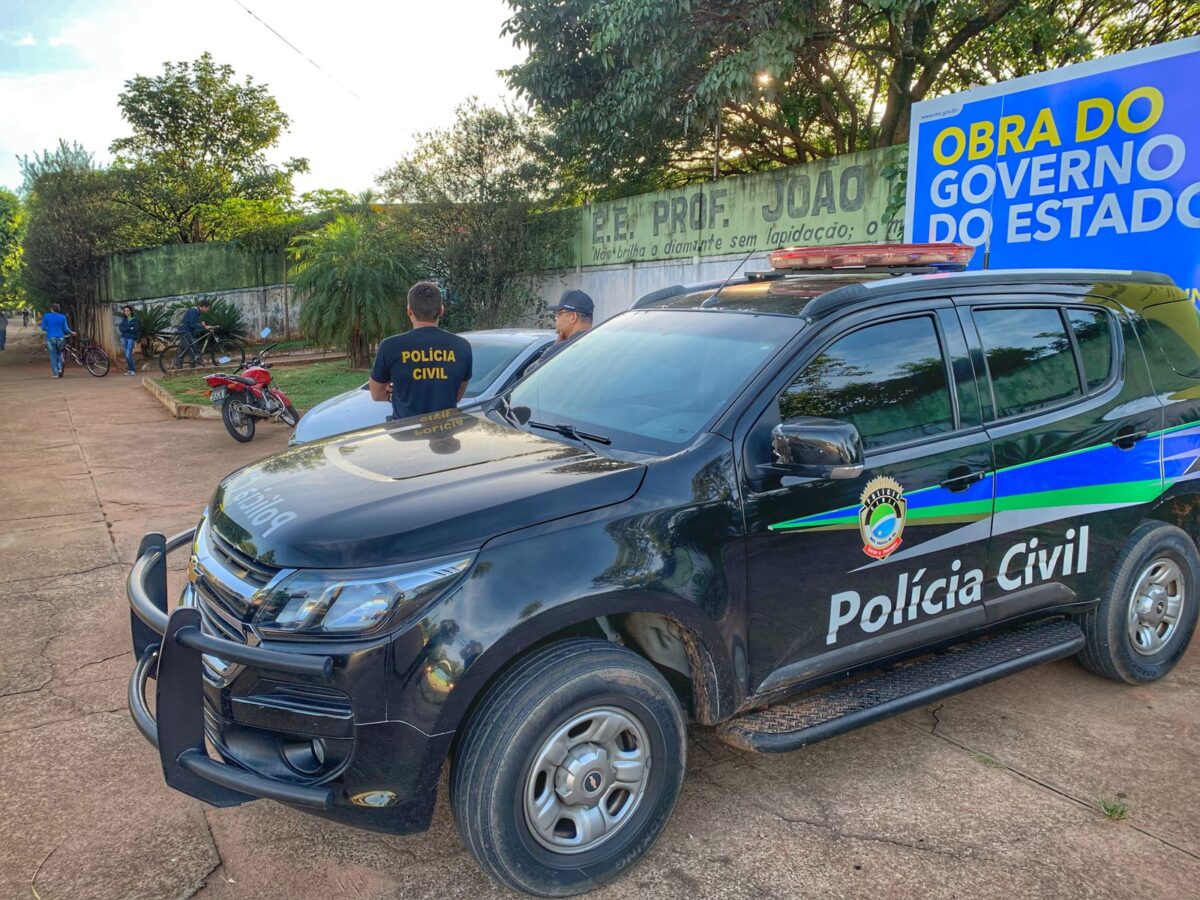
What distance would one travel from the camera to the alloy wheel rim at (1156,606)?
4016 mm

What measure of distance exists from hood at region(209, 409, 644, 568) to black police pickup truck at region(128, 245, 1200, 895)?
0.01 meters

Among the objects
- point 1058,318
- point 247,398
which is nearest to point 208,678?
point 1058,318

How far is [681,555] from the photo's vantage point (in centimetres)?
277

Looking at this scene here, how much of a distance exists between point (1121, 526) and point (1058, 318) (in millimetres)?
925

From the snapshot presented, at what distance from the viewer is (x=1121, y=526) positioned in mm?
3863

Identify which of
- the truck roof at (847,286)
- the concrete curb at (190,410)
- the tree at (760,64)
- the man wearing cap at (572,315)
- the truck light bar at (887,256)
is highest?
the tree at (760,64)

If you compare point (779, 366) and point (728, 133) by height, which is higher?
point (728, 133)

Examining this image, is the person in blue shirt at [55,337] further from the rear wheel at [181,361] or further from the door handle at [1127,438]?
the door handle at [1127,438]

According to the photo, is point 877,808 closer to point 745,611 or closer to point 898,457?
point 745,611

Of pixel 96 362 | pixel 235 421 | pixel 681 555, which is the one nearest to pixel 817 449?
pixel 681 555

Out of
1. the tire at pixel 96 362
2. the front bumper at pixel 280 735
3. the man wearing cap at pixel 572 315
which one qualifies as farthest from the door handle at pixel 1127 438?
the tire at pixel 96 362

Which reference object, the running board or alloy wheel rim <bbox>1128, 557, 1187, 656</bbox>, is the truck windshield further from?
alloy wheel rim <bbox>1128, 557, 1187, 656</bbox>

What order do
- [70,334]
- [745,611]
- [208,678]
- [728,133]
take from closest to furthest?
[208,678], [745,611], [728,133], [70,334]

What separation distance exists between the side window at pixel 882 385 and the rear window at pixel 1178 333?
1394mm
